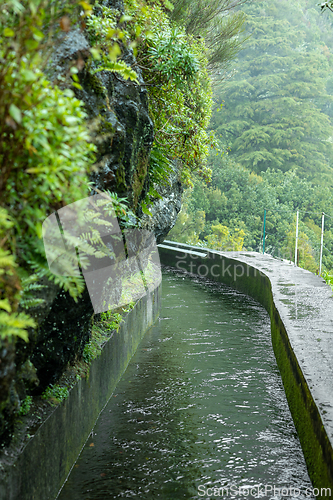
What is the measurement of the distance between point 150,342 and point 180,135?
3.00 metres

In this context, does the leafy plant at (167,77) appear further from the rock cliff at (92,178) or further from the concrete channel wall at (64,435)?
the concrete channel wall at (64,435)

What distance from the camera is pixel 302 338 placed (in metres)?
5.08

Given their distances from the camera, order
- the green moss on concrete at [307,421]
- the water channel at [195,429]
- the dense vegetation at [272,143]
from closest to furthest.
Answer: the green moss on concrete at [307,421] → the water channel at [195,429] → the dense vegetation at [272,143]

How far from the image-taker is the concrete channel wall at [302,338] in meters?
3.31

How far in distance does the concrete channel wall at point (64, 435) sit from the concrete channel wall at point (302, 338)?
5.83ft

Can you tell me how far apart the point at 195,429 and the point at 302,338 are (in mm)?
1613

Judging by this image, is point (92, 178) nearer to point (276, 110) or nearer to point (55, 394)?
point (55, 394)

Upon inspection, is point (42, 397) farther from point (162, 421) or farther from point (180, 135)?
point (180, 135)

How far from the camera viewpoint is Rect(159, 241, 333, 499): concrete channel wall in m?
3.31

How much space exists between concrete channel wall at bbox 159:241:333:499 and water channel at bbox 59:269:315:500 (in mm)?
203

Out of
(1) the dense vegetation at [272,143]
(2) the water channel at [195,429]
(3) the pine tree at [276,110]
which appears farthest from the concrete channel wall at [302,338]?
(3) the pine tree at [276,110]

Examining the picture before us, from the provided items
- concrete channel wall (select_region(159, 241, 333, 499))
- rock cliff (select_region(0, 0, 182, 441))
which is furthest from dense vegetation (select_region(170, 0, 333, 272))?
rock cliff (select_region(0, 0, 182, 441))

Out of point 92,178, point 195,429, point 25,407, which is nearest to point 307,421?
point 195,429

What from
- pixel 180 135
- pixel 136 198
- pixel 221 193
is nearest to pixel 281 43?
pixel 221 193
